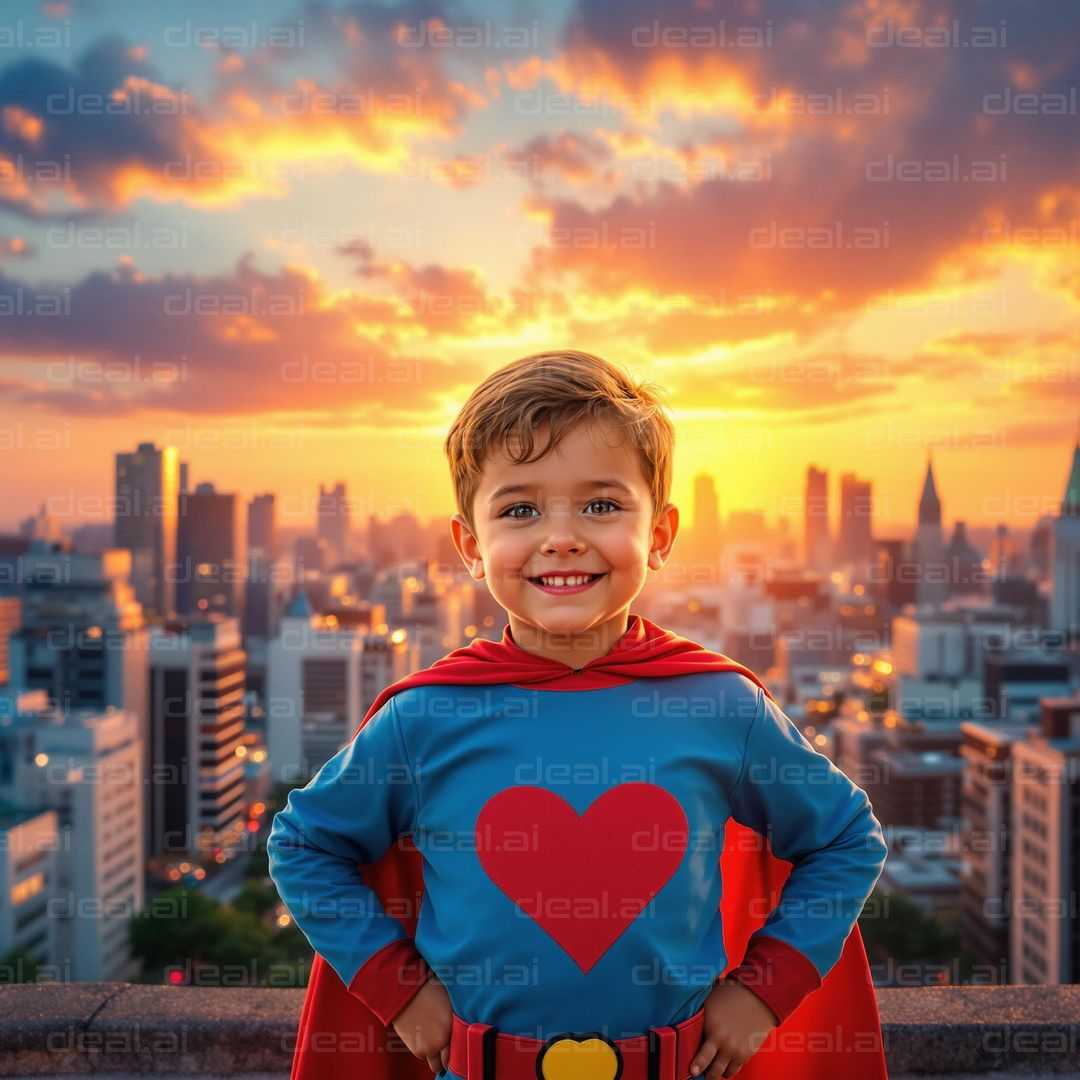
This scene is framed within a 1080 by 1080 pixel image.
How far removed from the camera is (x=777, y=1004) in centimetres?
80

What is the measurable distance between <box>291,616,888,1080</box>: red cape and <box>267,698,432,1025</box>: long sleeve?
5 centimetres

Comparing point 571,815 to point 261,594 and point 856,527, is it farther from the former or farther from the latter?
point 856,527

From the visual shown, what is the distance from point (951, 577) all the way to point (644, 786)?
38.6 m

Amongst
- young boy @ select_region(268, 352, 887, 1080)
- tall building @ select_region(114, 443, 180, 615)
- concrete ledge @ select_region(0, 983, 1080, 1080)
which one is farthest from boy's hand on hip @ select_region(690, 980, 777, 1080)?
tall building @ select_region(114, 443, 180, 615)

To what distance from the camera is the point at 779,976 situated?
Answer: 2.65 ft

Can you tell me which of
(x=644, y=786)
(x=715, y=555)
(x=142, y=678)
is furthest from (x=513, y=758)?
(x=715, y=555)

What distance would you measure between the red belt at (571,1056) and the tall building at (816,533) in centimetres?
4832

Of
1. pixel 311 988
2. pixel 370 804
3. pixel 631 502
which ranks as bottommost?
pixel 311 988

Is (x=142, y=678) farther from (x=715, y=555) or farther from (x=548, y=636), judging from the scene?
(x=715, y=555)

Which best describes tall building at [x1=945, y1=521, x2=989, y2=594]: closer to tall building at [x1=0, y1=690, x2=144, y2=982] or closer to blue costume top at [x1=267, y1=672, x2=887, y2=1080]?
tall building at [x1=0, y1=690, x2=144, y2=982]

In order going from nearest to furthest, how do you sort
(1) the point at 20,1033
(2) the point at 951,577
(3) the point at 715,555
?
(1) the point at 20,1033 → (2) the point at 951,577 → (3) the point at 715,555

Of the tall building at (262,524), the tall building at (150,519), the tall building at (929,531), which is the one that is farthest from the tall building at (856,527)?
the tall building at (150,519)

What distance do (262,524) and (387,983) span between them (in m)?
39.2

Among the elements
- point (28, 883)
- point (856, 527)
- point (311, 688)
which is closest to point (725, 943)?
point (28, 883)
